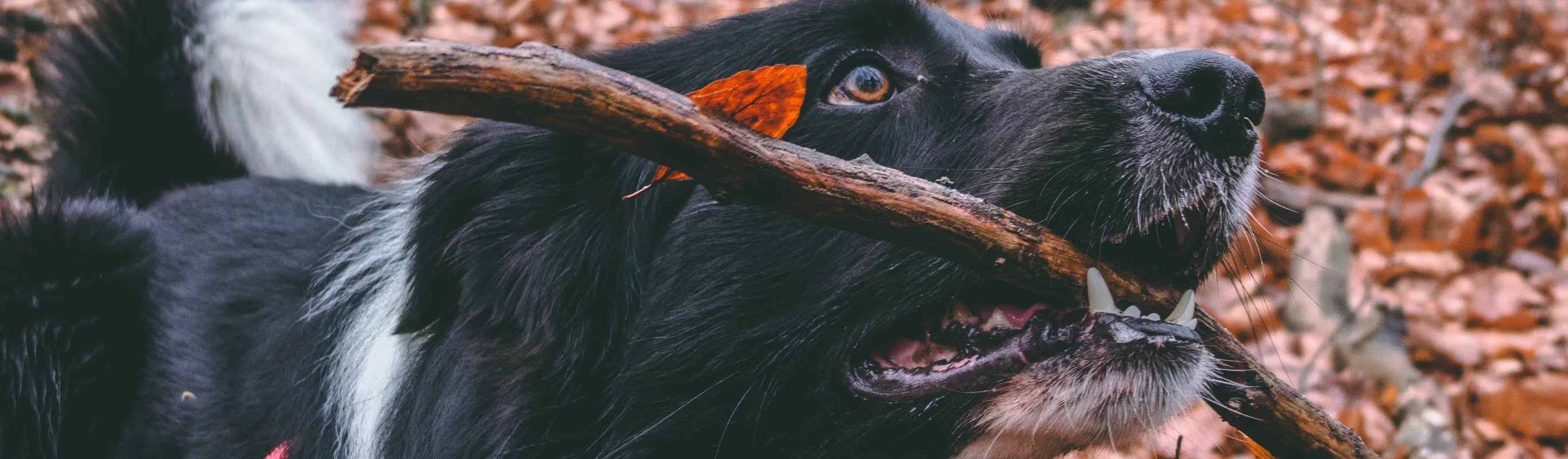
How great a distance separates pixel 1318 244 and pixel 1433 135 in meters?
1.29

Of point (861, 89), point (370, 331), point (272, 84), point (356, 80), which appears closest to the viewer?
point (356, 80)

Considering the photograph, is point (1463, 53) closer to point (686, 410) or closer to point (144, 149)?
point (686, 410)

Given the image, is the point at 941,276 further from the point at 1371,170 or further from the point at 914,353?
the point at 1371,170

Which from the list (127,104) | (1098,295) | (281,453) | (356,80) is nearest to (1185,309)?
(1098,295)

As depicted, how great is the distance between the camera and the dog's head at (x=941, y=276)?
1.87m

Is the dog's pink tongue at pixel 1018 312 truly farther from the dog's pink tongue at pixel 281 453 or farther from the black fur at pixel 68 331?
the black fur at pixel 68 331

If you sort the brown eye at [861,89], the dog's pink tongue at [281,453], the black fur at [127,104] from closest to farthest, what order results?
the brown eye at [861,89]
the dog's pink tongue at [281,453]
the black fur at [127,104]

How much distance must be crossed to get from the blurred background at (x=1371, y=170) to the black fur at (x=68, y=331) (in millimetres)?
398

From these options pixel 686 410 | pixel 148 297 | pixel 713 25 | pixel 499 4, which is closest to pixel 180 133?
pixel 148 297

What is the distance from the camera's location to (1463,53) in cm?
637

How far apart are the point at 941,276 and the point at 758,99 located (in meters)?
0.54

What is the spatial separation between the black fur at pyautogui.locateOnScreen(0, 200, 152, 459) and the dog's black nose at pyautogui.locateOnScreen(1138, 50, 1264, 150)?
2.73m

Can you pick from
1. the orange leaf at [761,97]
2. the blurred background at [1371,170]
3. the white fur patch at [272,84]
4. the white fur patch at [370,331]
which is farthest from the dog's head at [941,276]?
the white fur patch at [272,84]

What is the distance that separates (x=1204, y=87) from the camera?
6.09ft
